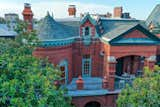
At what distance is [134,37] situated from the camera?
79.4 feet

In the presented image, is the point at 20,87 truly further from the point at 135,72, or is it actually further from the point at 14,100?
the point at 135,72

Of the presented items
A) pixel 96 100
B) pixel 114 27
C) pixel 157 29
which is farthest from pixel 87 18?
pixel 157 29

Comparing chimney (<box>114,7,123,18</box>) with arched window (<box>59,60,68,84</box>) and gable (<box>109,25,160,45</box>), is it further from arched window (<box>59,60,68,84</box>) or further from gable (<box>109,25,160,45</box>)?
arched window (<box>59,60,68,84</box>)

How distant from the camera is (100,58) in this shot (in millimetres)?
27219

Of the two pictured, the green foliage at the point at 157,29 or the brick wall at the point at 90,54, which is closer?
the brick wall at the point at 90,54

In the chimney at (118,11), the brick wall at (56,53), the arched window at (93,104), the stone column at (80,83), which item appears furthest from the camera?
the chimney at (118,11)

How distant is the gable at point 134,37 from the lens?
23.8m

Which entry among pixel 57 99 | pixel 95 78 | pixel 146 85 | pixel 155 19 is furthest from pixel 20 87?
pixel 155 19

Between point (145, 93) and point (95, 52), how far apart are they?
12743 mm

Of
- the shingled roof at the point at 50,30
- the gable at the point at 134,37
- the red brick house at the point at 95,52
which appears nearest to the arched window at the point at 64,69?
the red brick house at the point at 95,52

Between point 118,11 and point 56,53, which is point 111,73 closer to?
point 56,53

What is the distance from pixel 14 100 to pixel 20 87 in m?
1.08

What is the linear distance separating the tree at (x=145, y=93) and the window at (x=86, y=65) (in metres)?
11.5

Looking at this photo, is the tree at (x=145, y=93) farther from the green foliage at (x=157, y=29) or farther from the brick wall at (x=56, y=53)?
the green foliage at (x=157, y=29)
